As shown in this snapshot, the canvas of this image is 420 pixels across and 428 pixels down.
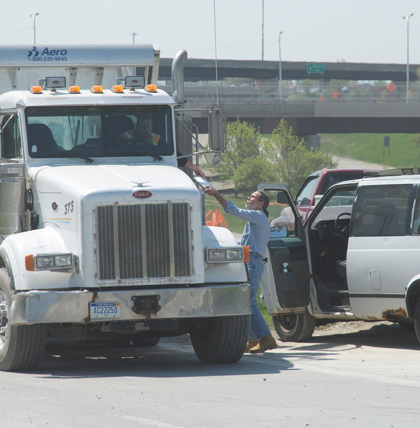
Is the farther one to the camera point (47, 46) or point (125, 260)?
point (47, 46)

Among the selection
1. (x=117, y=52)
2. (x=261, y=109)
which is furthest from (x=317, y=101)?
(x=117, y=52)

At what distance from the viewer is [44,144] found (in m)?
9.40

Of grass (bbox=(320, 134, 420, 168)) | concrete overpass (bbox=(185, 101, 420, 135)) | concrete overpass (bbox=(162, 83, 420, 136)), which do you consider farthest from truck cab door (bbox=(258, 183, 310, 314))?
grass (bbox=(320, 134, 420, 168))

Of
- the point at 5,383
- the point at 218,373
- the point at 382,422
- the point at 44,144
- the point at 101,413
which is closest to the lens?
the point at 382,422

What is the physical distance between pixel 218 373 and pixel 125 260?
1.51 metres

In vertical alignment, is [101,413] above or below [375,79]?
below

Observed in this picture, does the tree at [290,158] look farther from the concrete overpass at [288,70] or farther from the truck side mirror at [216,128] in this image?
the truck side mirror at [216,128]

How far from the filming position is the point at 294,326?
1102 cm

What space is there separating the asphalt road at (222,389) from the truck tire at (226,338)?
128 millimetres

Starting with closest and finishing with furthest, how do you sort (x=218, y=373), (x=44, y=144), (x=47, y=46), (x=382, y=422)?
(x=382, y=422), (x=218, y=373), (x=44, y=144), (x=47, y=46)

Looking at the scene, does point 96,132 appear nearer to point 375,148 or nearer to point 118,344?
point 118,344

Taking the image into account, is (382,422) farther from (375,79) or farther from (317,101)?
(375,79)

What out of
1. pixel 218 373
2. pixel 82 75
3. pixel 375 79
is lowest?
pixel 218 373

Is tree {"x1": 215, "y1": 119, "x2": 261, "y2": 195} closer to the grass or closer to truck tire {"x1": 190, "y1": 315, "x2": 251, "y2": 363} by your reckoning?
the grass
